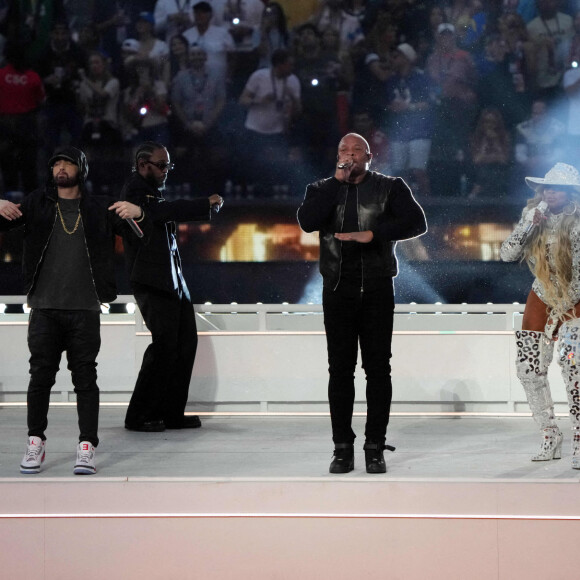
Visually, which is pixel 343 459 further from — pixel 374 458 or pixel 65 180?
pixel 65 180

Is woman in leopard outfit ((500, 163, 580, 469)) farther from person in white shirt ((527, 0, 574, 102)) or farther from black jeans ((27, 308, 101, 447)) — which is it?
person in white shirt ((527, 0, 574, 102))

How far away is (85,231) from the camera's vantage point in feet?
11.2

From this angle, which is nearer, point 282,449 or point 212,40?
point 282,449

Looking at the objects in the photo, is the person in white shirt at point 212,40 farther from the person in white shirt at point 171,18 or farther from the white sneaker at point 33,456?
the white sneaker at point 33,456

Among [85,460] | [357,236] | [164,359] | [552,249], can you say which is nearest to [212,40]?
[164,359]

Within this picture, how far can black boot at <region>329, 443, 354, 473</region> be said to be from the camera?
3297mm

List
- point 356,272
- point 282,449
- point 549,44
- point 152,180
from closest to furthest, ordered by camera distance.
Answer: point 356,272
point 282,449
point 152,180
point 549,44

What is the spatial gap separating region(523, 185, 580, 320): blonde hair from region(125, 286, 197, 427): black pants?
166cm

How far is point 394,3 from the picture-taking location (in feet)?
28.2

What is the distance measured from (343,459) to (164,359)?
131 centimetres

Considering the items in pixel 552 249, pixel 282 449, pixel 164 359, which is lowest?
pixel 282 449

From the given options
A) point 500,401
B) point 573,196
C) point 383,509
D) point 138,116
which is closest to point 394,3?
point 138,116

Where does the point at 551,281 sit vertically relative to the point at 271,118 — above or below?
below

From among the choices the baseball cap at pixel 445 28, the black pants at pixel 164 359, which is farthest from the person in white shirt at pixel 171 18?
the black pants at pixel 164 359
